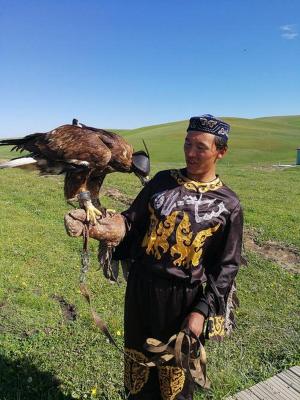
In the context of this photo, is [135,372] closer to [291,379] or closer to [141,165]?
[141,165]

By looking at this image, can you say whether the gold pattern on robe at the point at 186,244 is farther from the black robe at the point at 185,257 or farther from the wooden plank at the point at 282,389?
the wooden plank at the point at 282,389

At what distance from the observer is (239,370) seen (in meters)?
4.65

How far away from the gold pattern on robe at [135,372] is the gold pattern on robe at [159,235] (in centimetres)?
79

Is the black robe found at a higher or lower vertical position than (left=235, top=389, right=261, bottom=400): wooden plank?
higher

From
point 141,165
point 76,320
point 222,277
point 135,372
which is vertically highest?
point 141,165

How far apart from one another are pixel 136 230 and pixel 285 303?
4413mm

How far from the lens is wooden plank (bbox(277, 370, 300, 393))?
13.0 feet

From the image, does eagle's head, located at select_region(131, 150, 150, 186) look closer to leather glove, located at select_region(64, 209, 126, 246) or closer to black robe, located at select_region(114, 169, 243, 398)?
black robe, located at select_region(114, 169, 243, 398)

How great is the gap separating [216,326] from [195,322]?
0.23 m

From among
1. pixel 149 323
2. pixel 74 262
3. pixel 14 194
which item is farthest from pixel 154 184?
pixel 14 194

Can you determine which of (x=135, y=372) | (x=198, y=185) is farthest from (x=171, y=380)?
(x=198, y=185)

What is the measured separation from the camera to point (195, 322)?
2.77m

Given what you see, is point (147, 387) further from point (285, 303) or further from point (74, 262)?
point (74, 262)

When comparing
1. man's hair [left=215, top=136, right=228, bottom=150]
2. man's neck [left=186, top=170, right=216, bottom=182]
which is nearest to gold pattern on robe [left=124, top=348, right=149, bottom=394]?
man's neck [left=186, top=170, right=216, bottom=182]
